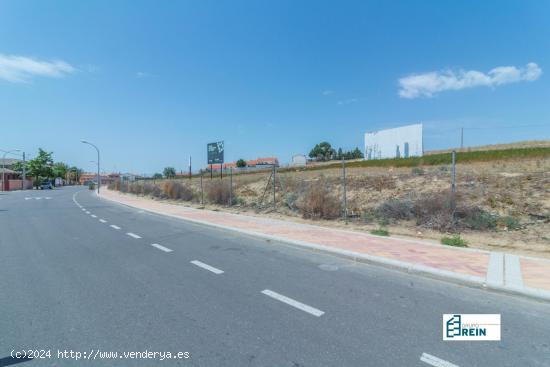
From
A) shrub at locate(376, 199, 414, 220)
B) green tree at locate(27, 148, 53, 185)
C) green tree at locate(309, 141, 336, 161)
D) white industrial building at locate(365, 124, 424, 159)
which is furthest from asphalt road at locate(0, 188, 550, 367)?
green tree at locate(309, 141, 336, 161)

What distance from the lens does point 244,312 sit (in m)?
3.87

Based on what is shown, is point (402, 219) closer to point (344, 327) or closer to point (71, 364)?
point (344, 327)

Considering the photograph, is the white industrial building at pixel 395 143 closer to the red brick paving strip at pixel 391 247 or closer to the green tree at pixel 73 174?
the red brick paving strip at pixel 391 247

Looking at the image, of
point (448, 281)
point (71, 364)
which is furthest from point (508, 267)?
point (71, 364)

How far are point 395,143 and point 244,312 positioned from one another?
7315 centimetres

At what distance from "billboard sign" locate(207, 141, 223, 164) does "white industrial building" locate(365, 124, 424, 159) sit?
4900 centimetres

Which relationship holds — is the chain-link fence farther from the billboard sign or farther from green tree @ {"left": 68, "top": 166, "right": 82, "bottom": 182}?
green tree @ {"left": 68, "top": 166, "right": 82, "bottom": 182}

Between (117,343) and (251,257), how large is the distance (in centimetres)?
385

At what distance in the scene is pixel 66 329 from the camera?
3.41 m

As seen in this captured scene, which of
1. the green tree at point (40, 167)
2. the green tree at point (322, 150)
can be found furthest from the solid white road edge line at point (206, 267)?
the green tree at point (322, 150)

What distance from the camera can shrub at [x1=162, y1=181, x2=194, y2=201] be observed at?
23391mm

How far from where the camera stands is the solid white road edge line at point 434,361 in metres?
2.76

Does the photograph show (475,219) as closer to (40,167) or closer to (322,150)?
(40,167)

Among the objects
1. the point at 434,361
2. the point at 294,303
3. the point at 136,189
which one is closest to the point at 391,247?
the point at 294,303
